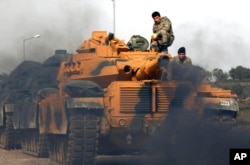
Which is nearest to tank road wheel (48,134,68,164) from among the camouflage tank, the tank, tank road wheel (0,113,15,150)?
the tank

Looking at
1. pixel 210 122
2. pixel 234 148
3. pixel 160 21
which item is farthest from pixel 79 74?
pixel 234 148

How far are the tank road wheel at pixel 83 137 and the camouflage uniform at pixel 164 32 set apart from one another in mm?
3277

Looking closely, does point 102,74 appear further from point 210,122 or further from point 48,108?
point 210,122

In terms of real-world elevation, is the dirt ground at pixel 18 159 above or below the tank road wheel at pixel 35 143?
below

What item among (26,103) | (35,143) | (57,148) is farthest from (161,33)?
(35,143)

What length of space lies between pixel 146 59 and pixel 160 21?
1396 mm

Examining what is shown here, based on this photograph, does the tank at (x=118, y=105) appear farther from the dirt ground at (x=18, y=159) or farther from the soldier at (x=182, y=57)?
the dirt ground at (x=18, y=159)

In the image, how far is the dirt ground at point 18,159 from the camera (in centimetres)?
1811

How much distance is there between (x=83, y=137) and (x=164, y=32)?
3.82 m

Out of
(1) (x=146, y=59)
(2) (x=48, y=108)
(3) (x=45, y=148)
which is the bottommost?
(3) (x=45, y=148)

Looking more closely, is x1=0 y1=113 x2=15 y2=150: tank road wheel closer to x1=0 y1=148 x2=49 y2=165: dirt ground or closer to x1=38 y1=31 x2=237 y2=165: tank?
x1=0 y1=148 x2=49 y2=165: dirt ground

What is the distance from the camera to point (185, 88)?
15.6 metres

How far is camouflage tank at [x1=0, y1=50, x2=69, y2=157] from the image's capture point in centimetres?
1997

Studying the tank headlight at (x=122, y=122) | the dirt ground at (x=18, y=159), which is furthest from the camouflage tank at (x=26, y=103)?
the tank headlight at (x=122, y=122)
